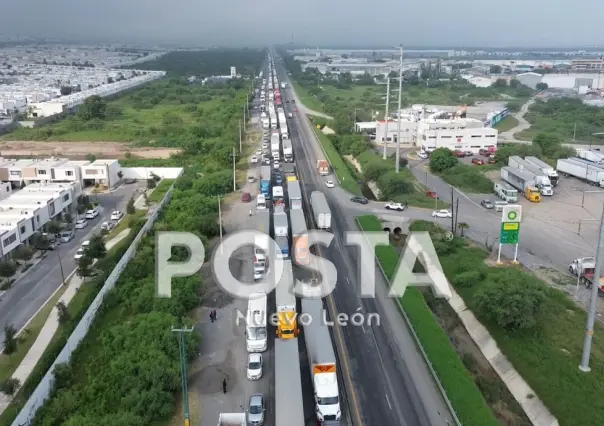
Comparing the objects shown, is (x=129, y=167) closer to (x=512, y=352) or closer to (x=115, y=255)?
(x=115, y=255)

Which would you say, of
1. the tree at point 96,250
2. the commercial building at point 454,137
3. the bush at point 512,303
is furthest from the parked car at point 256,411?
the commercial building at point 454,137

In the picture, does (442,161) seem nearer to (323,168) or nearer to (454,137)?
(454,137)

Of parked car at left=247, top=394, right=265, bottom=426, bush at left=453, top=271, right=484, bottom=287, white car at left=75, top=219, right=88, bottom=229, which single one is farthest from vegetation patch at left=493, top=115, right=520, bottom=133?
parked car at left=247, top=394, right=265, bottom=426

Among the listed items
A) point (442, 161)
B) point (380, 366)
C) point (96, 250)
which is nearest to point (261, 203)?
point (96, 250)

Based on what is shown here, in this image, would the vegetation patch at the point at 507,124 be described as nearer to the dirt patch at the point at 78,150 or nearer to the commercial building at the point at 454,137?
the commercial building at the point at 454,137

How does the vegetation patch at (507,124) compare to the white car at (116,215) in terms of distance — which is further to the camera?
the vegetation patch at (507,124)
